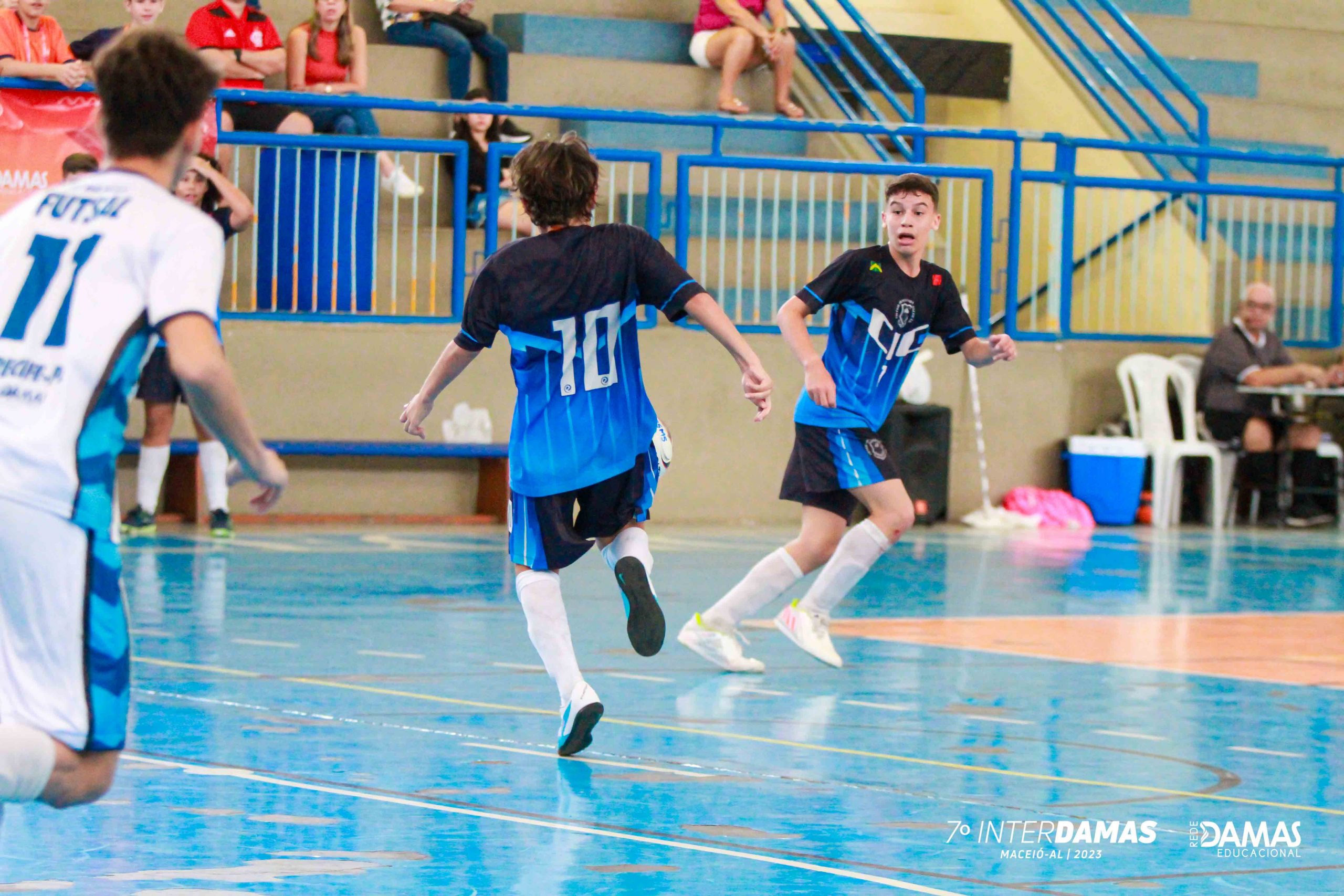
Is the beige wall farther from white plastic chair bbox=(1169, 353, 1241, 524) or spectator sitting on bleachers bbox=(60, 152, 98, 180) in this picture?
spectator sitting on bleachers bbox=(60, 152, 98, 180)

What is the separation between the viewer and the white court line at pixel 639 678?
23.4ft

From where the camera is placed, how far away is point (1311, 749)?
5984 millimetres

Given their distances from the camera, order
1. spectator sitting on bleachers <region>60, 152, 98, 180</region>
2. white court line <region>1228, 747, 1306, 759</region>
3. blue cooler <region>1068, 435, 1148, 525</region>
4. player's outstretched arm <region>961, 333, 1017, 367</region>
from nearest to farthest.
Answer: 1. white court line <region>1228, 747, 1306, 759</region>
2. player's outstretched arm <region>961, 333, 1017, 367</region>
3. spectator sitting on bleachers <region>60, 152, 98, 180</region>
4. blue cooler <region>1068, 435, 1148, 525</region>

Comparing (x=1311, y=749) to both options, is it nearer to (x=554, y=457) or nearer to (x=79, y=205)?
(x=554, y=457)

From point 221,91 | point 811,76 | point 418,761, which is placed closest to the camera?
point 418,761

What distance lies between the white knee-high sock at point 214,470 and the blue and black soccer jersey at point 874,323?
5537mm

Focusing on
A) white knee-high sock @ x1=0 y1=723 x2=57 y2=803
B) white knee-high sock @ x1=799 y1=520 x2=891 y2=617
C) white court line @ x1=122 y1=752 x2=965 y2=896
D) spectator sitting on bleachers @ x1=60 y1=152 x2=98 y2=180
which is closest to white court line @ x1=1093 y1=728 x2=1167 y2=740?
white knee-high sock @ x1=799 y1=520 x2=891 y2=617

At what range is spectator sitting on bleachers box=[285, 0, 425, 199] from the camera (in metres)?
13.8

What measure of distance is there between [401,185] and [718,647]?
7391 mm

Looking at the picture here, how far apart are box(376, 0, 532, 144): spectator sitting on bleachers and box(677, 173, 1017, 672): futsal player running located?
7706 mm

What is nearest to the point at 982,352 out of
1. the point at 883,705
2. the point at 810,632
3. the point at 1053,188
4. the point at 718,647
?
the point at 810,632

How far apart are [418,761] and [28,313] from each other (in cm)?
251

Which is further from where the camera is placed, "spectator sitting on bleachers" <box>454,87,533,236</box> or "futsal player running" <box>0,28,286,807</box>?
"spectator sitting on bleachers" <box>454,87,533,236</box>

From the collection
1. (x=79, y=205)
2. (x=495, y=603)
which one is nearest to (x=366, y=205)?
(x=495, y=603)
